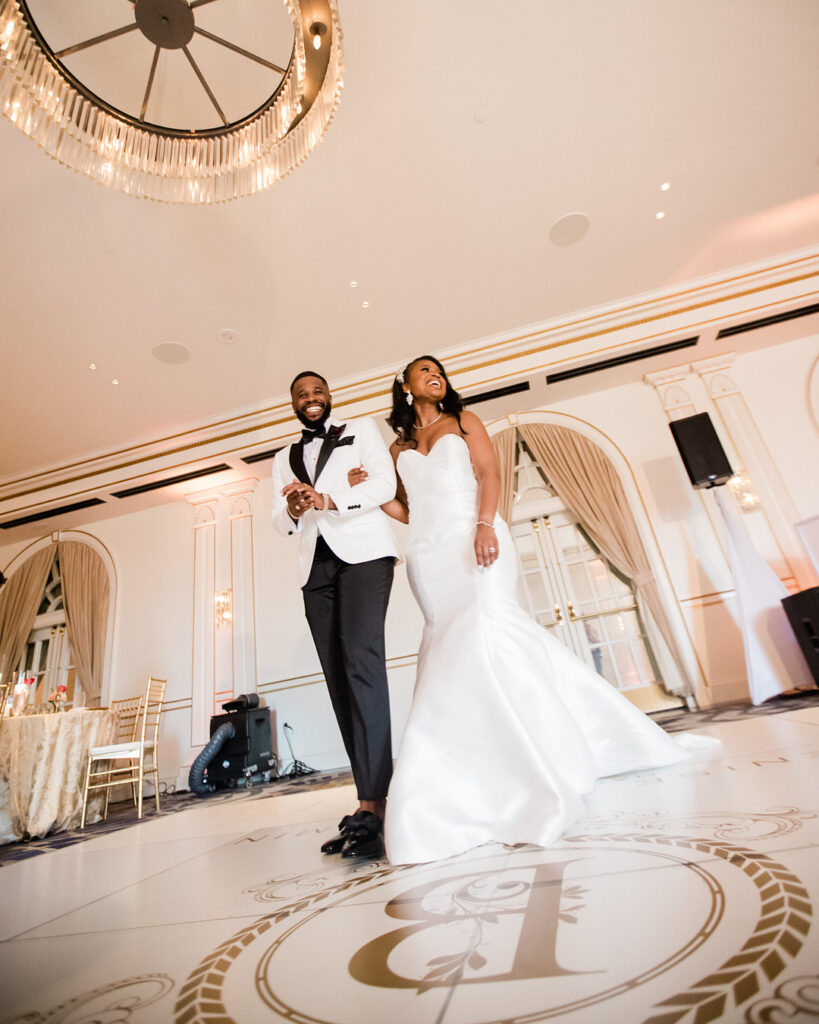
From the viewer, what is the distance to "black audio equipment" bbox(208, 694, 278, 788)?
5191mm

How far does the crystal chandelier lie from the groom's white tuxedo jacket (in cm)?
167

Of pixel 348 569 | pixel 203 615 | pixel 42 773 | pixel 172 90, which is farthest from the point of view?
pixel 203 615

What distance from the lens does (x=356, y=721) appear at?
1.57m

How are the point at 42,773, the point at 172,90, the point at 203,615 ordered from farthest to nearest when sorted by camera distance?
1. the point at 203,615
2. the point at 42,773
3. the point at 172,90

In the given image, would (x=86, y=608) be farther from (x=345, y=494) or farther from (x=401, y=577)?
(x=345, y=494)

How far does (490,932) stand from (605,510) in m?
5.41

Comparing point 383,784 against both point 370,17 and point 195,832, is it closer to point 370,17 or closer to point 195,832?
point 195,832

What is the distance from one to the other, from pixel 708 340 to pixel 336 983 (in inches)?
256

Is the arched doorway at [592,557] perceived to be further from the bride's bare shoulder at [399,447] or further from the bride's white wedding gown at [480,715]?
the bride's bare shoulder at [399,447]

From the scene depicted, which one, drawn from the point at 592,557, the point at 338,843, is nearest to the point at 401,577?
the point at 592,557

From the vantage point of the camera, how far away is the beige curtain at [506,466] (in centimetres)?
597

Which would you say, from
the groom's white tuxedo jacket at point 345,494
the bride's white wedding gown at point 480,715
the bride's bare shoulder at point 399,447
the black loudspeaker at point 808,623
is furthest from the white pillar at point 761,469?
the groom's white tuxedo jacket at point 345,494

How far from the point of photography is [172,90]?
3299 mm

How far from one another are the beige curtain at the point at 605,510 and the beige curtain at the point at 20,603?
267 inches
